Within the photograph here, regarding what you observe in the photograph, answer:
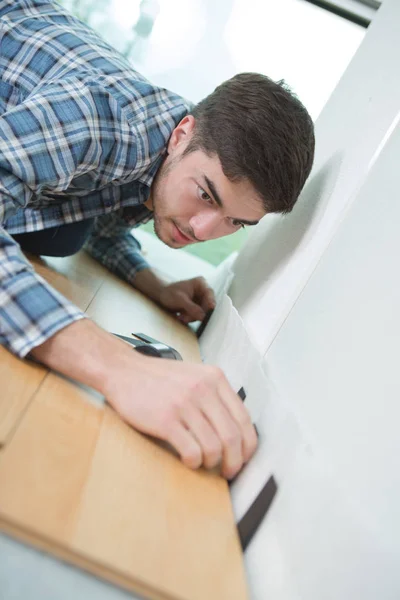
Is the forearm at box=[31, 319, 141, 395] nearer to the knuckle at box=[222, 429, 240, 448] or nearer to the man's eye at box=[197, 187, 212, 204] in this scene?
the knuckle at box=[222, 429, 240, 448]

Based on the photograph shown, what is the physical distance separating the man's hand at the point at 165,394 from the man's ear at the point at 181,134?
542 millimetres

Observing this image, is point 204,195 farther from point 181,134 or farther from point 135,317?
point 135,317

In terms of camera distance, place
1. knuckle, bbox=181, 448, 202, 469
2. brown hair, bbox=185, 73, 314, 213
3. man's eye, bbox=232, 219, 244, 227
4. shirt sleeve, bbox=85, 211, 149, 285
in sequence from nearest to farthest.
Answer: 1. knuckle, bbox=181, 448, 202, 469
2. brown hair, bbox=185, 73, 314, 213
3. man's eye, bbox=232, 219, 244, 227
4. shirt sleeve, bbox=85, 211, 149, 285

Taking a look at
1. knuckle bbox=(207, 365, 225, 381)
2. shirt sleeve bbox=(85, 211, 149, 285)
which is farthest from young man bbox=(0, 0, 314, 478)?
shirt sleeve bbox=(85, 211, 149, 285)

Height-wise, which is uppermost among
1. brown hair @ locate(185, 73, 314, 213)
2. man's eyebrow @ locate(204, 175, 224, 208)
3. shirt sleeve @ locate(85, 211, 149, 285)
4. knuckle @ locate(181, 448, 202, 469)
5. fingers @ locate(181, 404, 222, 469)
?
brown hair @ locate(185, 73, 314, 213)

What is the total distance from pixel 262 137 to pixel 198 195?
17cm

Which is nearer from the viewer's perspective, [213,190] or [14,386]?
[14,386]

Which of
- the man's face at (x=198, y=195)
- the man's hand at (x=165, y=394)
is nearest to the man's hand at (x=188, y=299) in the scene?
the man's face at (x=198, y=195)

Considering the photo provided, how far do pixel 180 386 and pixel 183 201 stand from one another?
1.84 feet

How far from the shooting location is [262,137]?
90 centimetres

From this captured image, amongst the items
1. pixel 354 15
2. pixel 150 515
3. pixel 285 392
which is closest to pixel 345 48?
pixel 354 15

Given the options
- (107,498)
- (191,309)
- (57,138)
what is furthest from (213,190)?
(107,498)

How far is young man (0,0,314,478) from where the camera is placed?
1.79 feet

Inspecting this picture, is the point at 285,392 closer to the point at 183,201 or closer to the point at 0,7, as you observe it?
the point at 183,201
